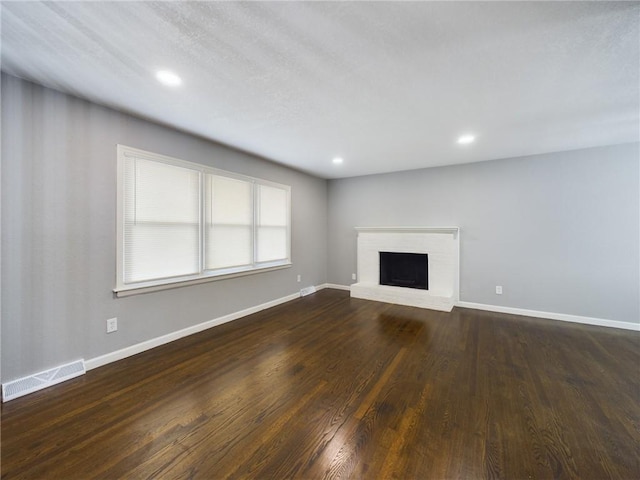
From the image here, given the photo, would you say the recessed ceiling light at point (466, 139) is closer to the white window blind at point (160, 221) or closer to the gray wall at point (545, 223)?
the gray wall at point (545, 223)

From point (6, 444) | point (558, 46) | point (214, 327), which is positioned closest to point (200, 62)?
point (558, 46)

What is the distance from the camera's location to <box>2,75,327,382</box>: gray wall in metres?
2.02

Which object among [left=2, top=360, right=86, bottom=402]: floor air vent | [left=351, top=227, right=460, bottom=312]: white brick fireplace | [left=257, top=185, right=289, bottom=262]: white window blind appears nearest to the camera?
[left=2, top=360, right=86, bottom=402]: floor air vent

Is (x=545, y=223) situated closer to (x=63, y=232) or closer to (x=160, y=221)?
(x=160, y=221)

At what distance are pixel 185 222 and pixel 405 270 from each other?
3.97 m

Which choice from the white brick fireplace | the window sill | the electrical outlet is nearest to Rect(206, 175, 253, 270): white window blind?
the window sill

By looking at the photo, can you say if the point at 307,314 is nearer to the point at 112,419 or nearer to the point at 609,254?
the point at 112,419

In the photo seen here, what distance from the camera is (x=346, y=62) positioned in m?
1.85

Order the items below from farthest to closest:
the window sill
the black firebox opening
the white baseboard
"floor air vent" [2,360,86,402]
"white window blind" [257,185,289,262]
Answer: the white baseboard → the black firebox opening → "white window blind" [257,185,289,262] → the window sill → "floor air vent" [2,360,86,402]

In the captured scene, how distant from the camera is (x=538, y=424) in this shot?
5.71 feet

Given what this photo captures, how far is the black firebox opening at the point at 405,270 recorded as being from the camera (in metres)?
4.88

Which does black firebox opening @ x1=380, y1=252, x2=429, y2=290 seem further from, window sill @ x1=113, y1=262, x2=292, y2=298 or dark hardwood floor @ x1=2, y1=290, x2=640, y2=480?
window sill @ x1=113, y1=262, x2=292, y2=298

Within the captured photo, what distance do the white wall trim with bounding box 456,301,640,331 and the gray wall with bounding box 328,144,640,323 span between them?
57mm

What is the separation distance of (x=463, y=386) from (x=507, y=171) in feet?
11.8
